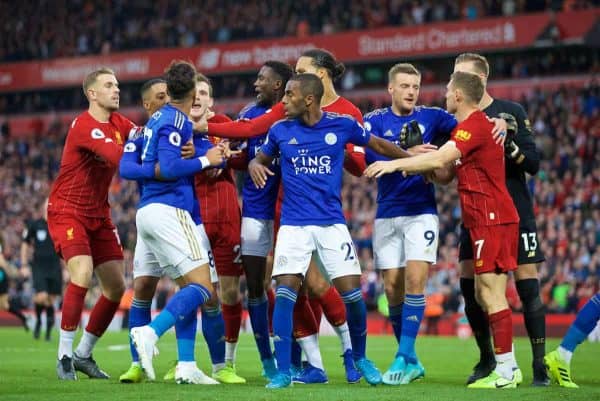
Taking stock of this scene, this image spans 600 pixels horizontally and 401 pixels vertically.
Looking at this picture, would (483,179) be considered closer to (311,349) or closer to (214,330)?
(311,349)

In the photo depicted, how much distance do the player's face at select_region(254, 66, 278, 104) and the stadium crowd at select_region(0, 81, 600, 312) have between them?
11687 millimetres

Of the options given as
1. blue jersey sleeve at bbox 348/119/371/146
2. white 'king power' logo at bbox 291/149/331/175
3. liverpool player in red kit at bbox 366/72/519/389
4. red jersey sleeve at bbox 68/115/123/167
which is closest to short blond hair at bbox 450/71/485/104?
liverpool player in red kit at bbox 366/72/519/389

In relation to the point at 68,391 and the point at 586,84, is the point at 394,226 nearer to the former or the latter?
the point at 68,391

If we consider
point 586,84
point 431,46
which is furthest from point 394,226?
point 431,46

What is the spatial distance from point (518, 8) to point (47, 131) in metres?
18.0

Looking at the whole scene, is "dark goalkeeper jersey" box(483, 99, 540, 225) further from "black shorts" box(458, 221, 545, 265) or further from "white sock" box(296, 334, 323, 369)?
"white sock" box(296, 334, 323, 369)

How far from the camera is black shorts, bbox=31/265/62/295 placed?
18.7 metres

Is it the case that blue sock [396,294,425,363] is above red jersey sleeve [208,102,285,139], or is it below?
below

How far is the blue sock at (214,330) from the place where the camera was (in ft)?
31.8

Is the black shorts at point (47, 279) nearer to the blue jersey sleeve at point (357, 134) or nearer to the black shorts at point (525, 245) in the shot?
the black shorts at point (525, 245)

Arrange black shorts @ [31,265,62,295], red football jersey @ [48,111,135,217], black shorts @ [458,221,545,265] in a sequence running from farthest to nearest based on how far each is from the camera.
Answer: black shorts @ [31,265,62,295]
red football jersey @ [48,111,135,217]
black shorts @ [458,221,545,265]

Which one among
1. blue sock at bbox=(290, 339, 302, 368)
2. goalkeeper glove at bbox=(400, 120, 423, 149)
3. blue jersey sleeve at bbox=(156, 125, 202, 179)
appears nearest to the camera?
blue jersey sleeve at bbox=(156, 125, 202, 179)

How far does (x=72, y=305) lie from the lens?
10.0 metres

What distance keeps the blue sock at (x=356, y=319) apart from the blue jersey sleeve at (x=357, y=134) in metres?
1.20
